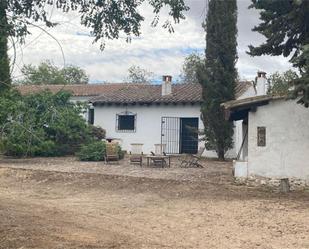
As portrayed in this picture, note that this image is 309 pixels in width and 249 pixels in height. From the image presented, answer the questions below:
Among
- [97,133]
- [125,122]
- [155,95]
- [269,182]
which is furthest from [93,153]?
[269,182]

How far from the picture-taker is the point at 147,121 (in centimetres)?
2861

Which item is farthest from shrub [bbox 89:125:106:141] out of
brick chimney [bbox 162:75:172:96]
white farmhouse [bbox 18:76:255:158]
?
brick chimney [bbox 162:75:172:96]

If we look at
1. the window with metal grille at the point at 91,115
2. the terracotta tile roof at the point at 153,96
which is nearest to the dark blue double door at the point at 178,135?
the terracotta tile roof at the point at 153,96

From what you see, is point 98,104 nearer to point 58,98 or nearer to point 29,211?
point 58,98

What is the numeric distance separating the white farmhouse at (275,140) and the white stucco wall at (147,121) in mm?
12040

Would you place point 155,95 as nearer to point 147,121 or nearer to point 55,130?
point 147,121

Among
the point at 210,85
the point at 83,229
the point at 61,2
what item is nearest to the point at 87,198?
the point at 83,229

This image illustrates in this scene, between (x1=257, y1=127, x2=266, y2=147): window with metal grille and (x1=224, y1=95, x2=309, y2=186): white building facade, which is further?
(x1=257, y1=127, x2=266, y2=147): window with metal grille

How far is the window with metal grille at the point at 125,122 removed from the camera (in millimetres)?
29156

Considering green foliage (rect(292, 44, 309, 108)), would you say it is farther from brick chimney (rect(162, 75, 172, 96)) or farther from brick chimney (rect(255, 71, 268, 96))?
brick chimney (rect(255, 71, 268, 96))

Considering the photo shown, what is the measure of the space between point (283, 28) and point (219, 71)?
33.0 ft

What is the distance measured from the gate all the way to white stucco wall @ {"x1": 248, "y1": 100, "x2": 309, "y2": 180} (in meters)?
12.8

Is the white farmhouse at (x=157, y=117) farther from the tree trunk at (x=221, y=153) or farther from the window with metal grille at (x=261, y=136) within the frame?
the window with metal grille at (x=261, y=136)

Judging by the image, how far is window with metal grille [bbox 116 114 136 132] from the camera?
95.7ft
